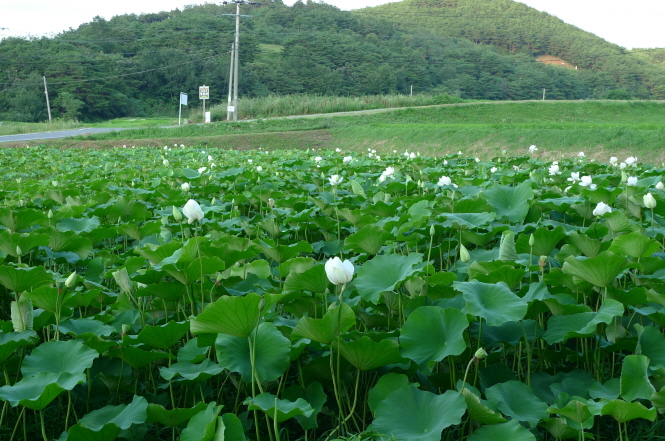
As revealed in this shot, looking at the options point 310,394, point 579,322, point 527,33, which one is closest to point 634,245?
point 579,322

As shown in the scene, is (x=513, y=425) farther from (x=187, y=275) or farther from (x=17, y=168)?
(x=17, y=168)

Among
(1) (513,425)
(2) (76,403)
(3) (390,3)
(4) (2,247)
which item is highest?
(3) (390,3)

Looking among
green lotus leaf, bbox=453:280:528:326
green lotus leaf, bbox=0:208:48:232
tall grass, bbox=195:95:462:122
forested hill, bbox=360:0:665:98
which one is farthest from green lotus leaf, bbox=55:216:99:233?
forested hill, bbox=360:0:665:98

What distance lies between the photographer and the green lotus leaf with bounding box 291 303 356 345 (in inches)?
46.6

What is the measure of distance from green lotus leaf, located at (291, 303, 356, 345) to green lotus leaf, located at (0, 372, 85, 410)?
480 millimetres

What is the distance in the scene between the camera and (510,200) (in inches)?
96.2

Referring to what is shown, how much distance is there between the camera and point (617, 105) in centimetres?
2175

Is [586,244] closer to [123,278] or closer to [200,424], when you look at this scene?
[200,424]

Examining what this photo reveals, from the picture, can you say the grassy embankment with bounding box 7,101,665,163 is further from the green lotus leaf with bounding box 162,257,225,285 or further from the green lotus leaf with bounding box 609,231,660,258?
the green lotus leaf with bounding box 162,257,225,285

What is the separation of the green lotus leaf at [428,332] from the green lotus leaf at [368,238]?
66 centimetres

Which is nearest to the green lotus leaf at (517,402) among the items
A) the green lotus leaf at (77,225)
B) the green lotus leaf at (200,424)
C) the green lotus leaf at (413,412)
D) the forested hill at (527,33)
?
the green lotus leaf at (413,412)

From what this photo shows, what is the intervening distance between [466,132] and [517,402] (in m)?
11.5

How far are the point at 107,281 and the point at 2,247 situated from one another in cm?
44

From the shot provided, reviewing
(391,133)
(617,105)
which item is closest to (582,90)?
(617,105)
